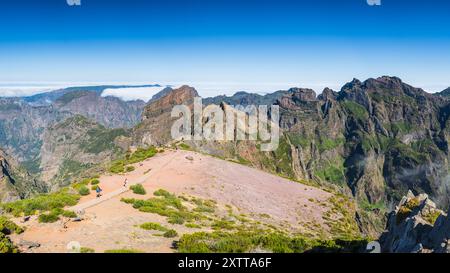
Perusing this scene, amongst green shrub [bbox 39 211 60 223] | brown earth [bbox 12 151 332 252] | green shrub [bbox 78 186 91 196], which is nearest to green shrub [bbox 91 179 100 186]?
brown earth [bbox 12 151 332 252]

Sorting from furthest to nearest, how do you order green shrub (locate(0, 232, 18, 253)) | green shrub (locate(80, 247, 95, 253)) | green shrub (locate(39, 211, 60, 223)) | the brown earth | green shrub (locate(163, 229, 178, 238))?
green shrub (locate(39, 211, 60, 223))
green shrub (locate(163, 229, 178, 238))
the brown earth
green shrub (locate(80, 247, 95, 253))
green shrub (locate(0, 232, 18, 253))

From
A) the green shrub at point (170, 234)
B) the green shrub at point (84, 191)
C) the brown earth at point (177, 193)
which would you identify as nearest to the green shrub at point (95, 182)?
the brown earth at point (177, 193)

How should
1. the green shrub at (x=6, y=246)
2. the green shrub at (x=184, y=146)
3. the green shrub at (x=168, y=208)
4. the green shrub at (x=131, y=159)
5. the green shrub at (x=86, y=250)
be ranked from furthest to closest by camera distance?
the green shrub at (x=184, y=146) < the green shrub at (x=131, y=159) < the green shrub at (x=168, y=208) < the green shrub at (x=86, y=250) < the green shrub at (x=6, y=246)

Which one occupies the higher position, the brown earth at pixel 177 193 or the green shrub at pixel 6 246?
the green shrub at pixel 6 246

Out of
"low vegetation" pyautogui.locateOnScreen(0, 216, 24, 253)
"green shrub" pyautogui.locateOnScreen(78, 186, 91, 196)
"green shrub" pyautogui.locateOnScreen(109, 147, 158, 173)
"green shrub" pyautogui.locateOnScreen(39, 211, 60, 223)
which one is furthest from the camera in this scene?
"green shrub" pyautogui.locateOnScreen(109, 147, 158, 173)

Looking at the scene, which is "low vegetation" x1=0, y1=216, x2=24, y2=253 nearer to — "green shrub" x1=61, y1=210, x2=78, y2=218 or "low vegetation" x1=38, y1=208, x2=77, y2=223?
"low vegetation" x1=38, y1=208, x2=77, y2=223

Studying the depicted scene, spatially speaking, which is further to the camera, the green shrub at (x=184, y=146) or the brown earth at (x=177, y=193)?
the green shrub at (x=184, y=146)

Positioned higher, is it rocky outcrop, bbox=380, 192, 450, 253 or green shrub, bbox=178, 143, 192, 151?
rocky outcrop, bbox=380, 192, 450, 253

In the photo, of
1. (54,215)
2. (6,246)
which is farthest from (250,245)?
(54,215)

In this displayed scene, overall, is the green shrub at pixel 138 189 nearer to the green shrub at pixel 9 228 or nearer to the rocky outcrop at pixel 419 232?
the green shrub at pixel 9 228
